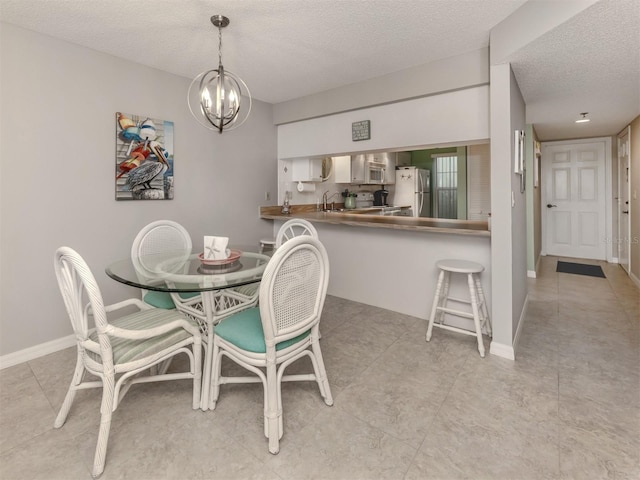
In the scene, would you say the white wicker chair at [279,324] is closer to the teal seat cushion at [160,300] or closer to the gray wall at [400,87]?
the teal seat cushion at [160,300]

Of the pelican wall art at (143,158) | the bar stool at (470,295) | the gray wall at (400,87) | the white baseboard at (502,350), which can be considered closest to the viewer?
the white baseboard at (502,350)

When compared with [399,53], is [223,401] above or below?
below

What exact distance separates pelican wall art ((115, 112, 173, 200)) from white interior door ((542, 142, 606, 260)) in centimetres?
600

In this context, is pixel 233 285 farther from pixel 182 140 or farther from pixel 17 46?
pixel 17 46

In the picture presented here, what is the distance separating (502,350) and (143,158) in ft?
10.7

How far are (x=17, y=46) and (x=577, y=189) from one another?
7.15 metres

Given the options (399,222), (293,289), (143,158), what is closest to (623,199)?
(399,222)

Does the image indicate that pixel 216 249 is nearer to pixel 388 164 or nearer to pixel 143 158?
pixel 143 158

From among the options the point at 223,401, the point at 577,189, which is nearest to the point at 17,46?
the point at 223,401

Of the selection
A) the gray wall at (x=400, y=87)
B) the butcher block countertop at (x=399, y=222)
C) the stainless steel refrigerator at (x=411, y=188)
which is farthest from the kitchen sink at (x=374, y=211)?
the gray wall at (x=400, y=87)

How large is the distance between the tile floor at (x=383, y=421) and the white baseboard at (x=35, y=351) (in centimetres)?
8

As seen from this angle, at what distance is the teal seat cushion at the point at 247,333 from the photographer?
1556mm

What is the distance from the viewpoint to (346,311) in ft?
10.9

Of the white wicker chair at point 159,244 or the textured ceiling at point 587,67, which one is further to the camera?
the white wicker chair at point 159,244
